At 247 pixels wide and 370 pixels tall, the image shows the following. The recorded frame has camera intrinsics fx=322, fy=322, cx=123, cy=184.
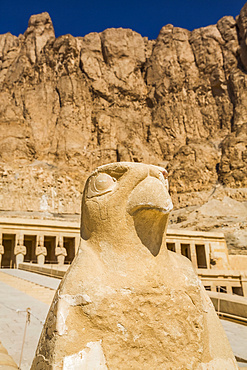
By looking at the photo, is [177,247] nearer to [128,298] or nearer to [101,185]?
[101,185]

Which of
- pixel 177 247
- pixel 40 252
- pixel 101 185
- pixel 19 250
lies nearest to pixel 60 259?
pixel 40 252

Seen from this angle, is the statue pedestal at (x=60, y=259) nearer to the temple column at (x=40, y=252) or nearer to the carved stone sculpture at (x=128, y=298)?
the temple column at (x=40, y=252)

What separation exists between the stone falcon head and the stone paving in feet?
5.74

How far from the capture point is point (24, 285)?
8820 millimetres

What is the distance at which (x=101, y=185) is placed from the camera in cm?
229

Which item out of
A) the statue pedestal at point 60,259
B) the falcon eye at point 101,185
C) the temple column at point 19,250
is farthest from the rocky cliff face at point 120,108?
the falcon eye at point 101,185

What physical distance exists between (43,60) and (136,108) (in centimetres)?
1795

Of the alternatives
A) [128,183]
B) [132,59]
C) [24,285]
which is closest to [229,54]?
[132,59]

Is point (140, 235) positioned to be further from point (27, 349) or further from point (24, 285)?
point (24, 285)

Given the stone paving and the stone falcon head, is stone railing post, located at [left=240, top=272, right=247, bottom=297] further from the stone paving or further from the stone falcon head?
the stone falcon head

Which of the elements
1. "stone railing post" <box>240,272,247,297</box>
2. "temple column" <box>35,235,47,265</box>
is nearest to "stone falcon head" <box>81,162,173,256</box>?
"stone railing post" <box>240,272,247,297</box>

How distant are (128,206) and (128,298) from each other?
0.59 m

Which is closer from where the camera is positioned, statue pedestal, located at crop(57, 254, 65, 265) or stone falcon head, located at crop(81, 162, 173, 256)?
stone falcon head, located at crop(81, 162, 173, 256)

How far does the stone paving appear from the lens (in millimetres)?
3914
